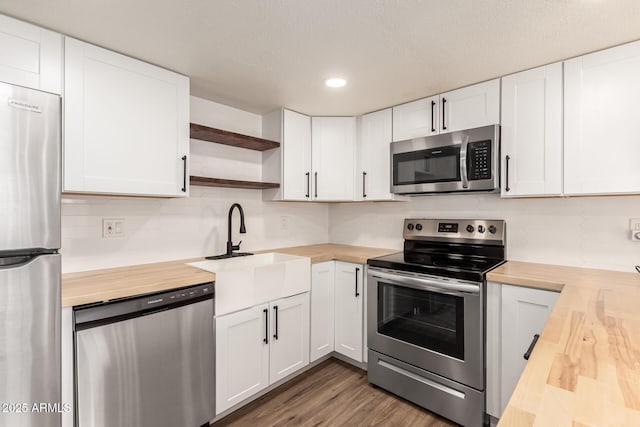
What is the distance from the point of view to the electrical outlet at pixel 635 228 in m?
1.83

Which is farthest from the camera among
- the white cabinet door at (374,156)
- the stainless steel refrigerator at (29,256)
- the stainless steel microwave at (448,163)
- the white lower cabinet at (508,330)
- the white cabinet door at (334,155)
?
the white cabinet door at (334,155)

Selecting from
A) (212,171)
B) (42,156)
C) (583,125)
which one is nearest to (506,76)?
(583,125)

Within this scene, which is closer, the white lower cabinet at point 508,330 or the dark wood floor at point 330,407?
the white lower cabinet at point 508,330

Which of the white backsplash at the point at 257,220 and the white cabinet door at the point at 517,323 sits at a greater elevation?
the white backsplash at the point at 257,220

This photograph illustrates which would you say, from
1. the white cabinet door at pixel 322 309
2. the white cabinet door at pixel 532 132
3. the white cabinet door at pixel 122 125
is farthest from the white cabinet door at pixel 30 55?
the white cabinet door at pixel 532 132

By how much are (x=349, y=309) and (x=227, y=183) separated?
135 centimetres

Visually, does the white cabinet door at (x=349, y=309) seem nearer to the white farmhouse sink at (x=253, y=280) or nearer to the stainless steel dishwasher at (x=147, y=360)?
the white farmhouse sink at (x=253, y=280)

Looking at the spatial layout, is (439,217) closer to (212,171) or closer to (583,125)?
(583,125)

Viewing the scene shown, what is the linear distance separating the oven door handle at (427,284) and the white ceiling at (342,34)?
1297 millimetres

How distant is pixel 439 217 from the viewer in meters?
2.62

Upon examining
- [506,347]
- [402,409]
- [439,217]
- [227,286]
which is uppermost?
[439,217]

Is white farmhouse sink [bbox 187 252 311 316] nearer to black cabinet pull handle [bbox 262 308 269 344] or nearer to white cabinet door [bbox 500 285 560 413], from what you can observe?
black cabinet pull handle [bbox 262 308 269 344]

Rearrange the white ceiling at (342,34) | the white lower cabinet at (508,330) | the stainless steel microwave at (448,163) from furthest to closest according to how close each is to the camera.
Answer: the stainless steel microwave at (448,163), the white lower cabinet at (508,330), the white ceiling at (342,34)

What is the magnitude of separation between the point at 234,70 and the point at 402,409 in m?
2.40
